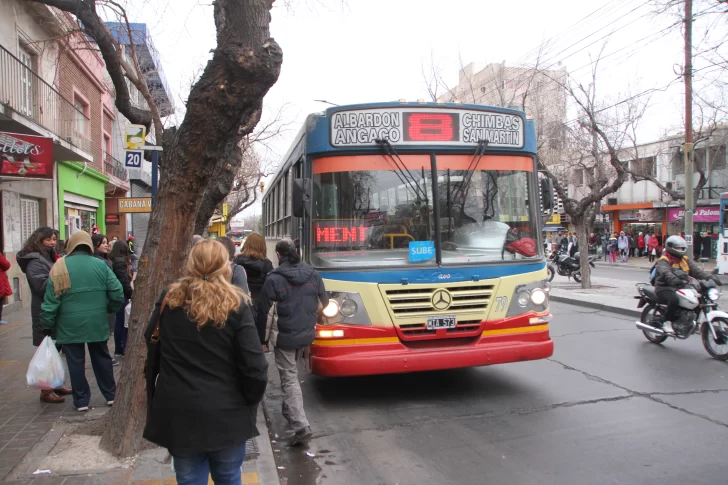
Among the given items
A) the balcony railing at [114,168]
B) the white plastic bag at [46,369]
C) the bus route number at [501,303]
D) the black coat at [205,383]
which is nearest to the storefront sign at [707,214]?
the balcony railing at [114,168]

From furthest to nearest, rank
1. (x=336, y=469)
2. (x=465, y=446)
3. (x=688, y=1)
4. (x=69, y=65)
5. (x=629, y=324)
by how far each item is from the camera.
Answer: (x=69, y=65) → (x=688, y=1) → (x=629, y=324) → (x=465, y=446) → (x=336, y=469)

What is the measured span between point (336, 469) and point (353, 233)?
2.44 m

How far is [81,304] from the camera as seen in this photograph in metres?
5.21

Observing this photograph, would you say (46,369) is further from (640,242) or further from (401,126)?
(640,242)

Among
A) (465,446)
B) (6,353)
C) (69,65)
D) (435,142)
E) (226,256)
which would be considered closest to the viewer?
(226,256)

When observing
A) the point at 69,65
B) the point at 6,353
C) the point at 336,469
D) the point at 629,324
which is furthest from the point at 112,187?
the point at 336,469

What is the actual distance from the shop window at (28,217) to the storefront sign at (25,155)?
12.5 feet

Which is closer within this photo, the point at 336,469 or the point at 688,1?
the point at 336,469

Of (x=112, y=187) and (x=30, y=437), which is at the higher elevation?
(x=112, y=187)

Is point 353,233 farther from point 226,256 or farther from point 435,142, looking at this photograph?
point 226,256

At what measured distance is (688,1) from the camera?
12.0 meters

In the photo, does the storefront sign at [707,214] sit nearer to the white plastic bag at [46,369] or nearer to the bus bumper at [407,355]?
the bus bumper at [407,355]

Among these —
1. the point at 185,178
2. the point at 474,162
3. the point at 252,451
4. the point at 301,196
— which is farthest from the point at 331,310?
the point at 474,162

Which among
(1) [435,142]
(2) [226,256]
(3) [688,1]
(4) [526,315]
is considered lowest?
(4) [526,315]
